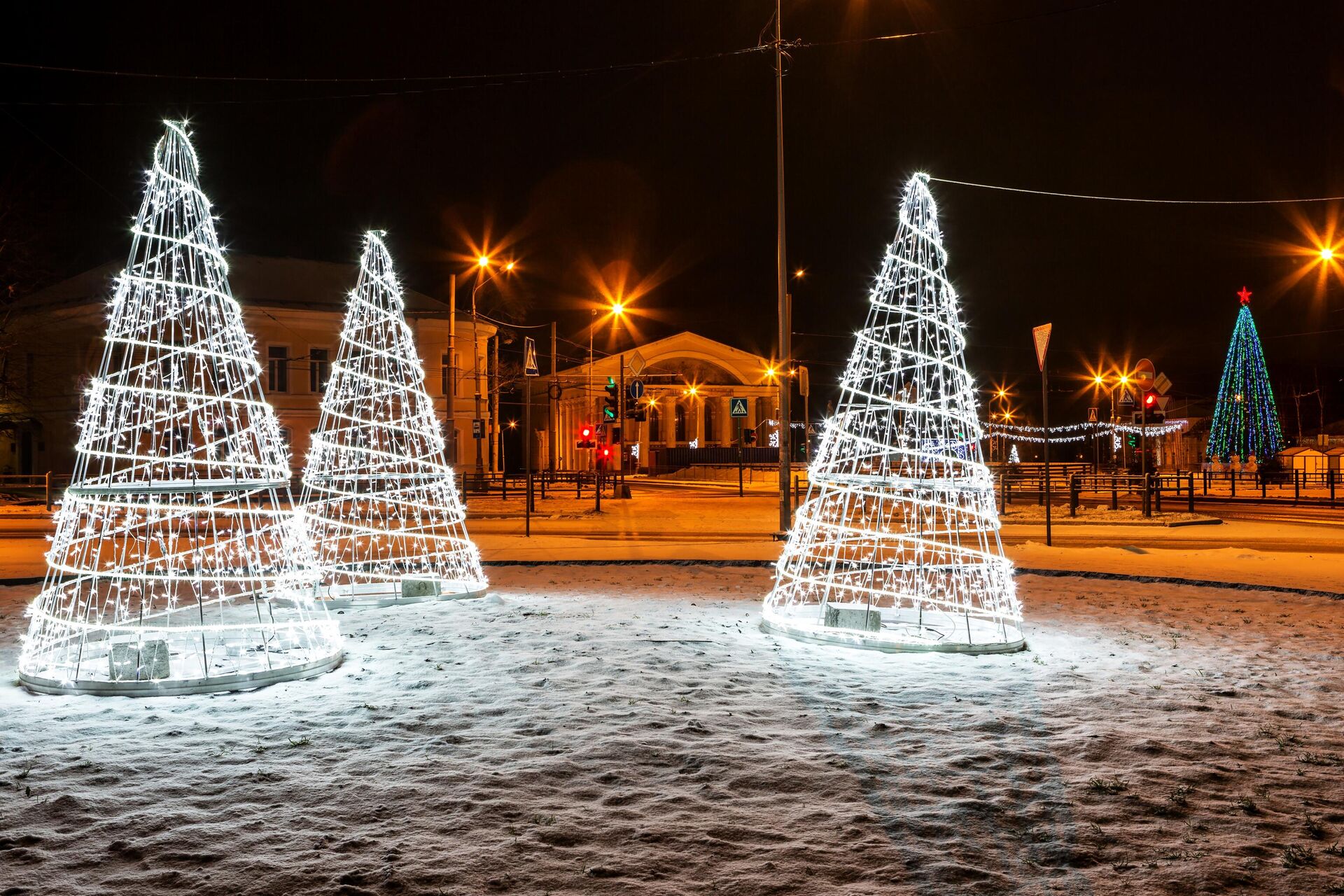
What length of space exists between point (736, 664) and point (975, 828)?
11.3ft

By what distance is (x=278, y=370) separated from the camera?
4772 cm

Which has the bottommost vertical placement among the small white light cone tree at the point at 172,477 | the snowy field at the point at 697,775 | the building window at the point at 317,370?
the snowy field at the point at 697,775

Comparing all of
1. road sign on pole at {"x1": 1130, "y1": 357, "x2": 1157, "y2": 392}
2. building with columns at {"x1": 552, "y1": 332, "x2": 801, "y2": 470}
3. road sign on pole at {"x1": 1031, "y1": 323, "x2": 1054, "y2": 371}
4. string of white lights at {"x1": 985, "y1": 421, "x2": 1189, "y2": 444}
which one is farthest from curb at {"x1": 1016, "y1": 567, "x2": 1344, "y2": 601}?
building with columns at {"x1": 552, "y1": 332, "x2": 801, "y2": 470}

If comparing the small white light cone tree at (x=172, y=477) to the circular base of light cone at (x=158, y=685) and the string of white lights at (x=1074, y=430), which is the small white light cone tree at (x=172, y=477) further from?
the string of white lights at (x=1074, y=430)

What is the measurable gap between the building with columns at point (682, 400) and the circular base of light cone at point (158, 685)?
57.0m

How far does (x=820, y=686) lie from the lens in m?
7.14

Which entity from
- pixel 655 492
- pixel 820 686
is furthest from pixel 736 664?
pixel 655 492

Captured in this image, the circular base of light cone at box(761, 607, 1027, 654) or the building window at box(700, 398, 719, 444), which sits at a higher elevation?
the building window at box(700, 398, 719, 444)

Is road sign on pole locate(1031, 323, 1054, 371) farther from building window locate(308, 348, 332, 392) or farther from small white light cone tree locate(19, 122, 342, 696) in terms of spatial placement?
building window locate(308, 348, 332, 392)

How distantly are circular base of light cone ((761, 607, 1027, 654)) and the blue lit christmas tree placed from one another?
3946 cm

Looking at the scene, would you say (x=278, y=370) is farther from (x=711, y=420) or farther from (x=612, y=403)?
(x=711, y=420)

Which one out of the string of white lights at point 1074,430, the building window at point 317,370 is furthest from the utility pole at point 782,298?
the building window at point 317,370

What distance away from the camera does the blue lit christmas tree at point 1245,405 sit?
4372 centimetres

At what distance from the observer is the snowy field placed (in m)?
4.02
